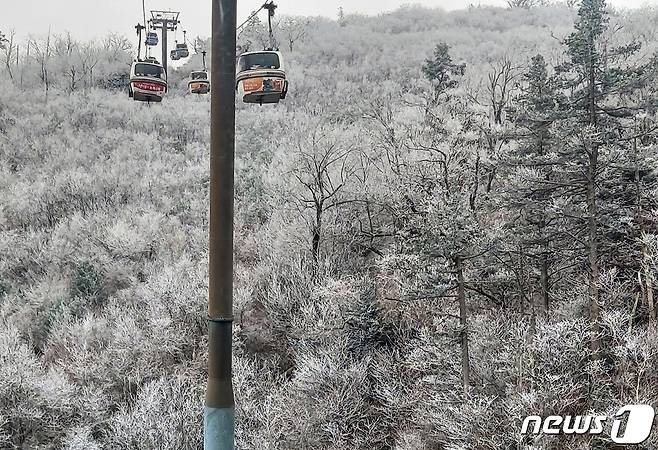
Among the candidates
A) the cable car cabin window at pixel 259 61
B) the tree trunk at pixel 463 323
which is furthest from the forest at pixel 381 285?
the cable car cabin window at pixel 259 61

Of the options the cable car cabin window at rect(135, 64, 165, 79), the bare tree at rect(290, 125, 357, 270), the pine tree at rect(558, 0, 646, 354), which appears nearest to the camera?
the cable car cabin window at rect(135, 64, 165, 79)

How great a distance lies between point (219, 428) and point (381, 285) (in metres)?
20.9

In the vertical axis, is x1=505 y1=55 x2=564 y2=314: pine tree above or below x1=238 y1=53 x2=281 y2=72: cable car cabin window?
below

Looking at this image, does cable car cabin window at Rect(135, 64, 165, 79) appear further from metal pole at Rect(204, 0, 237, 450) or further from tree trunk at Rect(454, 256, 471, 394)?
tree trunk at Rect(454, 256, 471, 394)

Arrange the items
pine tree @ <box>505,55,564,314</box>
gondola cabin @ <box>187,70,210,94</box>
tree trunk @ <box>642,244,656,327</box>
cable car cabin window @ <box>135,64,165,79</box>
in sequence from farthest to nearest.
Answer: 1. pine tree @ <box>505,55,564,314</box>
2. gondola cabin @ <box>187,70,210,94</box>
3. tree trunk @ <box>642,244,656,327</box>
4. cable car cabin window @ <box>135,64,165,79</box>

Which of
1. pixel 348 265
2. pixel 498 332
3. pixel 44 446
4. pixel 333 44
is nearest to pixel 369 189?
pixel 348 265

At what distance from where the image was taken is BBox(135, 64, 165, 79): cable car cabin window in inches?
453

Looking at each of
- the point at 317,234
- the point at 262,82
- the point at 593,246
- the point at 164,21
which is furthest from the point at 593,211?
the point at 164,21

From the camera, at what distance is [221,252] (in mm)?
2463

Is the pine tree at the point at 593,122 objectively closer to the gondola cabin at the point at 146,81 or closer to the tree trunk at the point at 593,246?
the tree trunk at the point at 593,246

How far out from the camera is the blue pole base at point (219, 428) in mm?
2438

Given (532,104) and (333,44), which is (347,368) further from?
(333,44)

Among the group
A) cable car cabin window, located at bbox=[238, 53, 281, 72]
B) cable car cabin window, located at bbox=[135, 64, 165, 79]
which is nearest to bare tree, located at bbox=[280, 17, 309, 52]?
cable car cabin window, located at bbox=[135, 64, 165, 79]

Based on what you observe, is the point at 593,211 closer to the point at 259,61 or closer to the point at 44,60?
the point at 259,61
